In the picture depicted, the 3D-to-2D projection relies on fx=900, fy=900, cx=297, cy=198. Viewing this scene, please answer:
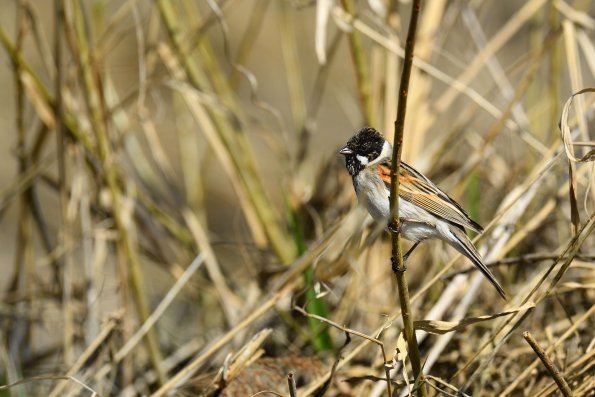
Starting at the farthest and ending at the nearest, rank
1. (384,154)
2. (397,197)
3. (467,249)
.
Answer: (384,154), (467,249), (397,197)

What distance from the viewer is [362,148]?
351 cm

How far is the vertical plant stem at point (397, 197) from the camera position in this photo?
217 centimetres

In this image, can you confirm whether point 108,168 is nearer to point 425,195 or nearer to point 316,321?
point 316,321

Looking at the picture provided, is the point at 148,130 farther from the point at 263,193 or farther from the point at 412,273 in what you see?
the point at 412,273

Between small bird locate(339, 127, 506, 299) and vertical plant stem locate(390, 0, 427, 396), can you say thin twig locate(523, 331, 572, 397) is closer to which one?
vertical plant stem locate(390, 0, 427, 396)

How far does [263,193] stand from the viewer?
4.70 meters

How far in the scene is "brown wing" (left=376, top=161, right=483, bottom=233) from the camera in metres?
3.47

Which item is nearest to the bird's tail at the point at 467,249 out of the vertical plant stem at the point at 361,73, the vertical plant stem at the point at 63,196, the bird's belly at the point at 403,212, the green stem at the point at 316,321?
the bird's belly at the point at 403,212

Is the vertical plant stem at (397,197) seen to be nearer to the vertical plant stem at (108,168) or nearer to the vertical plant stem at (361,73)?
the vertical plant stem at (108,168)

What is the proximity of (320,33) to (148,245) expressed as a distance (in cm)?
176

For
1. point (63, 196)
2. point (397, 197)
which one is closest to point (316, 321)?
point (63, 196)

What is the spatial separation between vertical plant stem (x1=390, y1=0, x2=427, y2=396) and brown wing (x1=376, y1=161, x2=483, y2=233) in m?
0.76

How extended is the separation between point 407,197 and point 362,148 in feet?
0.92

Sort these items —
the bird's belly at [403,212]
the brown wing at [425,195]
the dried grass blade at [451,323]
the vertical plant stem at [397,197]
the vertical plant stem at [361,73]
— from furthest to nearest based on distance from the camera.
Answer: the vertical plant stem at [361,73] < the brown wing at [425,195] < the bird's belly at [403,212] < the dried grass blade at [451,323] < the vertical plant stem at [397,197]
